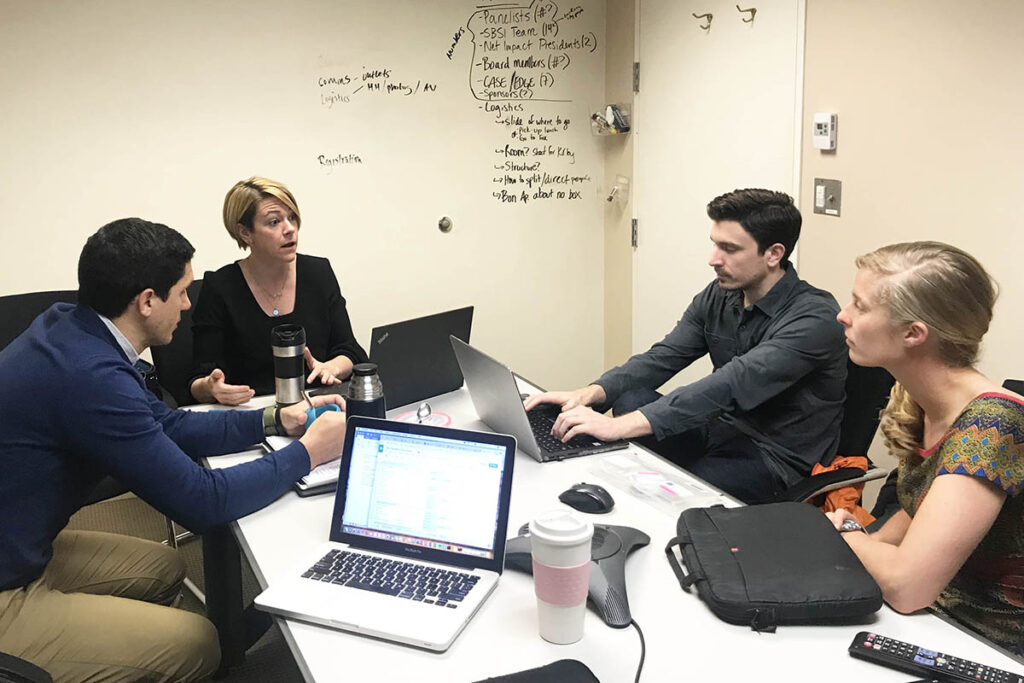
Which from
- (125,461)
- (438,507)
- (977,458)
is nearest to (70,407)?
(125,461)

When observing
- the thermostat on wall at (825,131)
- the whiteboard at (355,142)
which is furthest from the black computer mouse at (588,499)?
the whiteboard at (355,142)

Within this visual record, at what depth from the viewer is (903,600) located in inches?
52.3

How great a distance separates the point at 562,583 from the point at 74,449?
1.07 meters

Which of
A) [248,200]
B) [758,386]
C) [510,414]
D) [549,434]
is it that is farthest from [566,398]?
[248,200]

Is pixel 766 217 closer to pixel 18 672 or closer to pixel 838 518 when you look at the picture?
pixel 838 518

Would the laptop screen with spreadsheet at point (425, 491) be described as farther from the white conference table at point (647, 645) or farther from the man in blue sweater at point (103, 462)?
the man in blue sweater at point (103, 462)

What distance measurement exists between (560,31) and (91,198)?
217 cm

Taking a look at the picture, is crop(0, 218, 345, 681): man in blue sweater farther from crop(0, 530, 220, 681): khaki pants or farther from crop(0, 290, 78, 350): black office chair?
crop(0, 290, 78, 350): black office chair

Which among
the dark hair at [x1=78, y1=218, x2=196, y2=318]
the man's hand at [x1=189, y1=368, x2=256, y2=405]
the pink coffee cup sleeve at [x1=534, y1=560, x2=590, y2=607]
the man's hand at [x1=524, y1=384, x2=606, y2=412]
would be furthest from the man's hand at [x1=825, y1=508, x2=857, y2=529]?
the man's hand at [x1=189, y1=368, x2=256, y2=405]

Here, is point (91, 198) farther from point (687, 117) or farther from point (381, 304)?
point (687, 117)

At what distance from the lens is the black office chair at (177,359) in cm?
290

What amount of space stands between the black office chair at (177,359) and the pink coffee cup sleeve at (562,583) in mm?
1965

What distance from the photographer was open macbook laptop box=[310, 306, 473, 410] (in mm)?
2152

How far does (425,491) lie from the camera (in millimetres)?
1495
